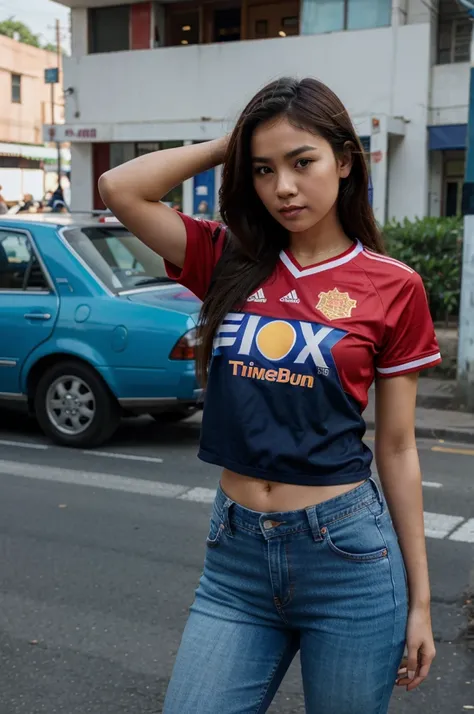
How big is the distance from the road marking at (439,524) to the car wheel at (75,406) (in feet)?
8.81

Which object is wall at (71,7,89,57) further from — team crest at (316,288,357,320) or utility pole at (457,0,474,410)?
team crest at (316,288,357,320)

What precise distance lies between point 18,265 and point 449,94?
16.3 metres

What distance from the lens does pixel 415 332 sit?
2.09 metres

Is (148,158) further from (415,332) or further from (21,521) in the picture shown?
(21,521)

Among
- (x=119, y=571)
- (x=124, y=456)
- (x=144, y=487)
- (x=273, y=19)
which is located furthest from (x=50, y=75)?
(x=119, y=571)

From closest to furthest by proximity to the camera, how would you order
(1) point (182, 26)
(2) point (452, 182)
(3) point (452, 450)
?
(3) point (452, 450)
(2) point (452, 182)
(1) point (182, 26)

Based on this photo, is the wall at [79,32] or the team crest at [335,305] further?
the wall at [79,32]

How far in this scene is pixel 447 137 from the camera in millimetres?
22141

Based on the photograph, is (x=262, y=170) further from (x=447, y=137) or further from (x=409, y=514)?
(x=447, y=137)

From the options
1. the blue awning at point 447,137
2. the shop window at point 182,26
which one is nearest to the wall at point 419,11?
the blue awning at point 447,137

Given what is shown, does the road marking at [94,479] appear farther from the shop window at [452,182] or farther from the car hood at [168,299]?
the shop window at [452,182]

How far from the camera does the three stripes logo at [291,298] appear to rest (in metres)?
2.07

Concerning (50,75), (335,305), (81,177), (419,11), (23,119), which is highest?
(23,119)

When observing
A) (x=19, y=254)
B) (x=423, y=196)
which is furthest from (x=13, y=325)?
(x=423, y=196)
